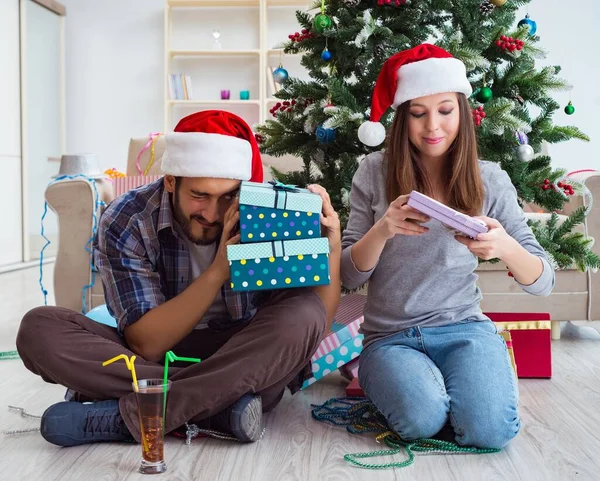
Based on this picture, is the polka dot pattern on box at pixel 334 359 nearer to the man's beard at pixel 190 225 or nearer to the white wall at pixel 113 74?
the man's beard at pixel 190 225

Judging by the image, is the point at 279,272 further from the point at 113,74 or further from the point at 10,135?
the point at 113,74

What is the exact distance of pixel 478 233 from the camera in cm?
157

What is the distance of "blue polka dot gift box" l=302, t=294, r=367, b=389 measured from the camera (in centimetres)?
217

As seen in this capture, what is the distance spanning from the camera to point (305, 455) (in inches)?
63.5

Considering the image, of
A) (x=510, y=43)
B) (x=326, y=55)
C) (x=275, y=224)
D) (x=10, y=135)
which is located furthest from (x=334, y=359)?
(x=10, y=135)

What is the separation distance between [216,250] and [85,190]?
1.41m

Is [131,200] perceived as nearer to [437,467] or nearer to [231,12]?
[437,467]

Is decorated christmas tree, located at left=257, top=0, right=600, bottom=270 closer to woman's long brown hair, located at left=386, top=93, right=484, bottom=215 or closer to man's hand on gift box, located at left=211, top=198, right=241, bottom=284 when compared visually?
woman's long brown hair, located at left=386, top=93, right=484, bottom=215

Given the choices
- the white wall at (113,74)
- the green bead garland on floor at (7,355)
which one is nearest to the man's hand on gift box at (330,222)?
the green bead garland on floor at (7,355)

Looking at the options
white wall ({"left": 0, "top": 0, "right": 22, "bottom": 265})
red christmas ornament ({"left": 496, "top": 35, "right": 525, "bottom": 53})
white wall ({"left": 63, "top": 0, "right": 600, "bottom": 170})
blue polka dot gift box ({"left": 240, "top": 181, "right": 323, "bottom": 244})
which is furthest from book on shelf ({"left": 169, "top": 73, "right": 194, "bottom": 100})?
blue polka dot gift box ({"left": 240, "top": 181, "right": 323, "bottom": 244})

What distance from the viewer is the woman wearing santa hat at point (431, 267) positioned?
1.66 metres

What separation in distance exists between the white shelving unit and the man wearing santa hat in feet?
15.3

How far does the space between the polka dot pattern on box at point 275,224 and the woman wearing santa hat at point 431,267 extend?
127 millimetres

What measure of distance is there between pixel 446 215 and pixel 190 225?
0.58 meters
